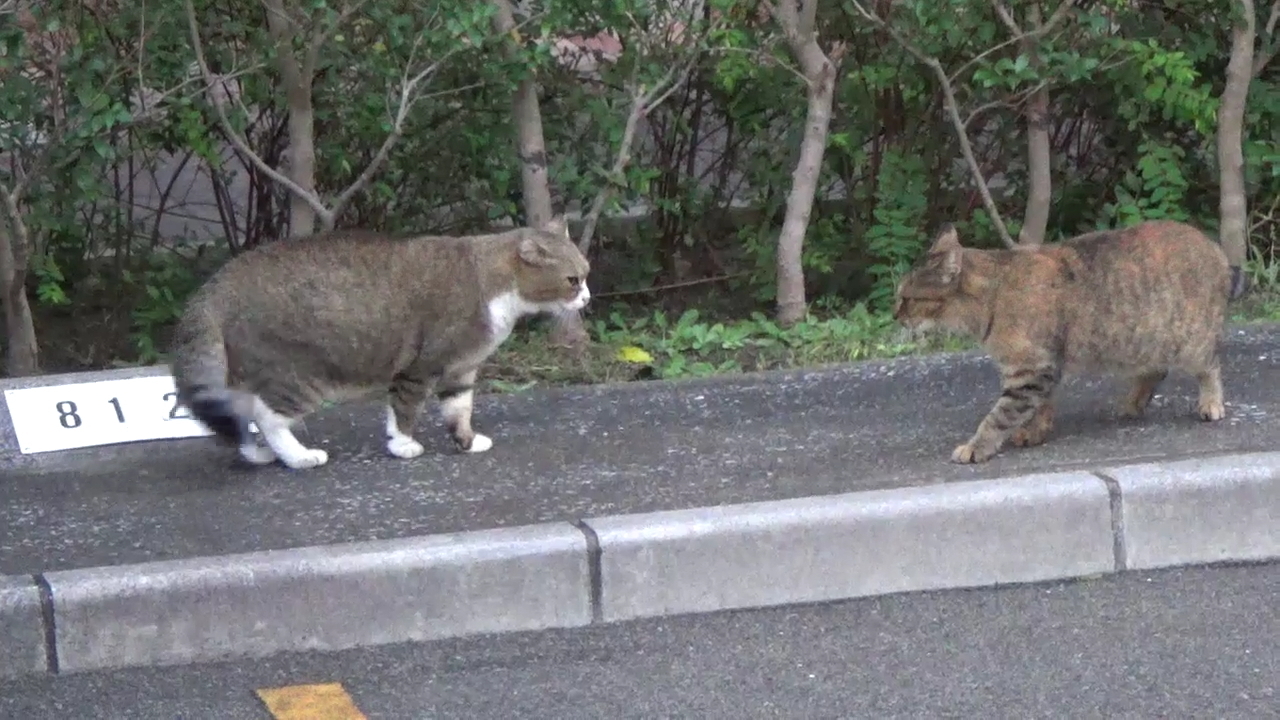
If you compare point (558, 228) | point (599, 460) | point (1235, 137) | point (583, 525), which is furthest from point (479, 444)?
point (1235, 137)

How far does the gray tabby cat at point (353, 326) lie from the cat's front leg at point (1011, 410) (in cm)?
147

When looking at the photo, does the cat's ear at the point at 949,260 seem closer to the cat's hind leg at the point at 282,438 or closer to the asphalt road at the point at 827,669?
the asphalt road at the point at 827,669

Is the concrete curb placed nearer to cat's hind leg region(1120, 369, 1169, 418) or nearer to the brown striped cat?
the brown striped cat

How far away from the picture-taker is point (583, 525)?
463cm

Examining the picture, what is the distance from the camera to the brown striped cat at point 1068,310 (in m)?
5.37

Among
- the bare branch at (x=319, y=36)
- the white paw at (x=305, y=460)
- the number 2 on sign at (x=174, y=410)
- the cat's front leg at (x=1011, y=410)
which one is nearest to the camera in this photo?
the cat's front leg at (x=1011, y=410)

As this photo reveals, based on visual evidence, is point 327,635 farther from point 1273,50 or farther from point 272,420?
point 1273,50

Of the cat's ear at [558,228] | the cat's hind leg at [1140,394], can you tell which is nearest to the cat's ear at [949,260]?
the cat's hind leg at [1140,394]

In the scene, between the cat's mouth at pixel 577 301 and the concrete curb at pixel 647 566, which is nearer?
the concrete curb at pixel 647 566

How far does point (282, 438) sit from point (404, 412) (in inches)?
15.8

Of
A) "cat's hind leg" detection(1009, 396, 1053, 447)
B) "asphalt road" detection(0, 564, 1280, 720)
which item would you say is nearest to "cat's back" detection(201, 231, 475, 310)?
"asphalt road" detection(0, 564, 1280, 720)

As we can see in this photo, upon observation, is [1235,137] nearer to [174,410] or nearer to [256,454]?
[256,454]

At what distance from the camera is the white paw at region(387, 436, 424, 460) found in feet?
18.6

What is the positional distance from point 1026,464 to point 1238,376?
4.96 feet
